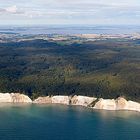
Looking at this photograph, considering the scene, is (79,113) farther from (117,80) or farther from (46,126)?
(117,80)

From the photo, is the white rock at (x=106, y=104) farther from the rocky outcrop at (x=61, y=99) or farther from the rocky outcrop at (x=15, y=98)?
the rocky outcrop at (x=15, y=98)

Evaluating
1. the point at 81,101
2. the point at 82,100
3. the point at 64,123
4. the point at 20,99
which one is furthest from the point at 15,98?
the point at 64,123

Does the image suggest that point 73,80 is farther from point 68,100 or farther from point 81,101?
point 81,101

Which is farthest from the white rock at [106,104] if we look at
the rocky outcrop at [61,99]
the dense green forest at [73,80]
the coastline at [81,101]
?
the rocky outcrop at [61,99]

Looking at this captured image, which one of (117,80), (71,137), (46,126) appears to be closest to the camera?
(71,137)

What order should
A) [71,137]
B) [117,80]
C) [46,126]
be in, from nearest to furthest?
[71,137], [46,126], [117,80]

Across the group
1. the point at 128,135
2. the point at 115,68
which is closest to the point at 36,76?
the point at 115,68
